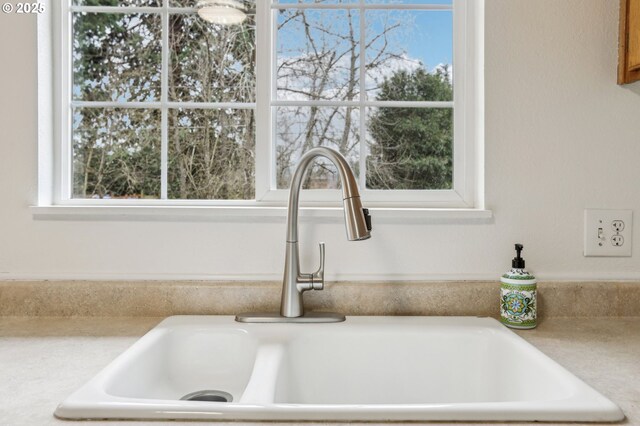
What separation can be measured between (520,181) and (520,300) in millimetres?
319

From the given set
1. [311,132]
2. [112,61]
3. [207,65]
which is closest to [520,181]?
[311,132]

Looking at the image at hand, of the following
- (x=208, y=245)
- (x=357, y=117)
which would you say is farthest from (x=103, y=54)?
(x=357, y=117)

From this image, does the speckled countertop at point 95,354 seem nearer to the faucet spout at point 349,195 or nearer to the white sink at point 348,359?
the white sink at point 348,359

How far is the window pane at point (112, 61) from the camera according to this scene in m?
1.33

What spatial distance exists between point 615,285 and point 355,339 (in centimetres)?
69

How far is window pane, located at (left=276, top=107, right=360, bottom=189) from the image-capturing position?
1314 mm

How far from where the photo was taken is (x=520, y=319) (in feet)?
3.47

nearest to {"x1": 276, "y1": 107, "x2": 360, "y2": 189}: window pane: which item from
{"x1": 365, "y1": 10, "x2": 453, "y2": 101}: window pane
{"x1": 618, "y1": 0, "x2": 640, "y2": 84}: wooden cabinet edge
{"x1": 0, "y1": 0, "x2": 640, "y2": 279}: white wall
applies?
{"x1": 365, "y1": 10, "x2": 453, "y2": 101}: window pane

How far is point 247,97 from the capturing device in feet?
4.35

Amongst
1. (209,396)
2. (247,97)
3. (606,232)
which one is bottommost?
(209,396)

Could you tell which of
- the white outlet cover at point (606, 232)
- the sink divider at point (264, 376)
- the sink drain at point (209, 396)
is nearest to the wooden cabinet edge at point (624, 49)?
the white outlet cover at point (606, 232)

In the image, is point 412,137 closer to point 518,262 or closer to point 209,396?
point 518,262

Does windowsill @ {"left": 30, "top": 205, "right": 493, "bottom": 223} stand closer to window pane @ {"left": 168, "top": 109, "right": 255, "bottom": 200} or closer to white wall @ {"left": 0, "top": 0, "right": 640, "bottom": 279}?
white wall @ {"left": 0, "top": 0, "right": 640, "bottom": 279}

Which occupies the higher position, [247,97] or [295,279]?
[247,97]
